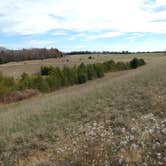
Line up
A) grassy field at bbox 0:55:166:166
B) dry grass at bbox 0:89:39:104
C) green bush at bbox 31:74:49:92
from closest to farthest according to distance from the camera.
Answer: grassy field at bbox 0:55:166:166
dry grass at bbox 0:89:39:104
green bush at bbox 31:74:49:92

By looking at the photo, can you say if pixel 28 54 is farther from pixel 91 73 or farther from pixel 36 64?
pixel 91 73

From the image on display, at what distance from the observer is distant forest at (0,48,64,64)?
10425 centimetres

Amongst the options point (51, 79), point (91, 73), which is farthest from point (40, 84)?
point (91, 73)

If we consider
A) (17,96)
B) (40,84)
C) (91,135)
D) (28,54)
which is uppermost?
(91,135)

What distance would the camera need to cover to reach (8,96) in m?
33.5

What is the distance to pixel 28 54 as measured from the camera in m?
108

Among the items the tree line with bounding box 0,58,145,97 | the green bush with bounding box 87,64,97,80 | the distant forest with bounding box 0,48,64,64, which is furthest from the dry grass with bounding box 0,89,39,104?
the distant forest with bounding box 0,48,64,64

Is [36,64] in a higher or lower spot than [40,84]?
higher

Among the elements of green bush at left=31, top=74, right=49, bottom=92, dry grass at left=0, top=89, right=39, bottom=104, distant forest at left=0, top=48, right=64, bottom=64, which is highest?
distant forest at left=0, top=48, right=64, bottom=64

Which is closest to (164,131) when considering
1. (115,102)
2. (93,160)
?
(93,160)

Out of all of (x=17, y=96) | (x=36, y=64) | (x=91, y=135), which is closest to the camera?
(x=91, y=135)

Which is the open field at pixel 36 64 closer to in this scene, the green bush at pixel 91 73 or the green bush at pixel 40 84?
the green bush at pixel 91 73

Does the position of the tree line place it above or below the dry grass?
above

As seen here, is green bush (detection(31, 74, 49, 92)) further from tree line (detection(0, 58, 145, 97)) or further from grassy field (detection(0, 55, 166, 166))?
grassy field (detection(0, 55, 166, 166))
